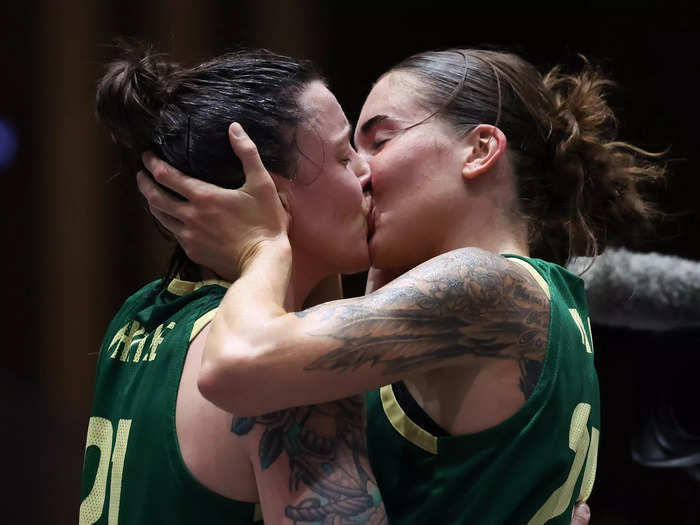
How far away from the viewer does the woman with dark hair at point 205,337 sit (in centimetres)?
127

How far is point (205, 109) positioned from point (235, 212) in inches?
6.6

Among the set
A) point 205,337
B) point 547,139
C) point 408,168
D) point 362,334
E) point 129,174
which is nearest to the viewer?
point 362,334

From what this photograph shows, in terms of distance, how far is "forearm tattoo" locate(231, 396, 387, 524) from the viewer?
1.24 metres

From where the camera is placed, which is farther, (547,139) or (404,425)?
(547,139)

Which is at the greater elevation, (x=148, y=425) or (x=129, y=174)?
(x=148, y=425)

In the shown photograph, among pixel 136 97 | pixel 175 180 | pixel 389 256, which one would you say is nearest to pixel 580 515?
pixel 389 256

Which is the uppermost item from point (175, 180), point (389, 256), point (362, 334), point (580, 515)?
point (175, 180)

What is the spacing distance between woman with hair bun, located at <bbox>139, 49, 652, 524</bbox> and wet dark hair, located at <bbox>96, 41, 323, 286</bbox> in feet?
0.12

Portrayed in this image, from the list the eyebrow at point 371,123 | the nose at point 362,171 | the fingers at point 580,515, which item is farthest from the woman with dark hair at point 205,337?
the fingers at point 580,515

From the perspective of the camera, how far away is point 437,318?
127 centimetres

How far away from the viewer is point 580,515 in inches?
64.4

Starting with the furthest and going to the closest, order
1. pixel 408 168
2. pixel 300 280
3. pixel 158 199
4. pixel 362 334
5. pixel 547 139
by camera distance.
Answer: pixel 547 139 < pixel 408 168 < pixel 300 280 < pixel 158 199 < pixel 362 334

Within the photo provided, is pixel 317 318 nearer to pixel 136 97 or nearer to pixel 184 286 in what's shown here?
pixel 184 286

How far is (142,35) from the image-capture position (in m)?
2.81
